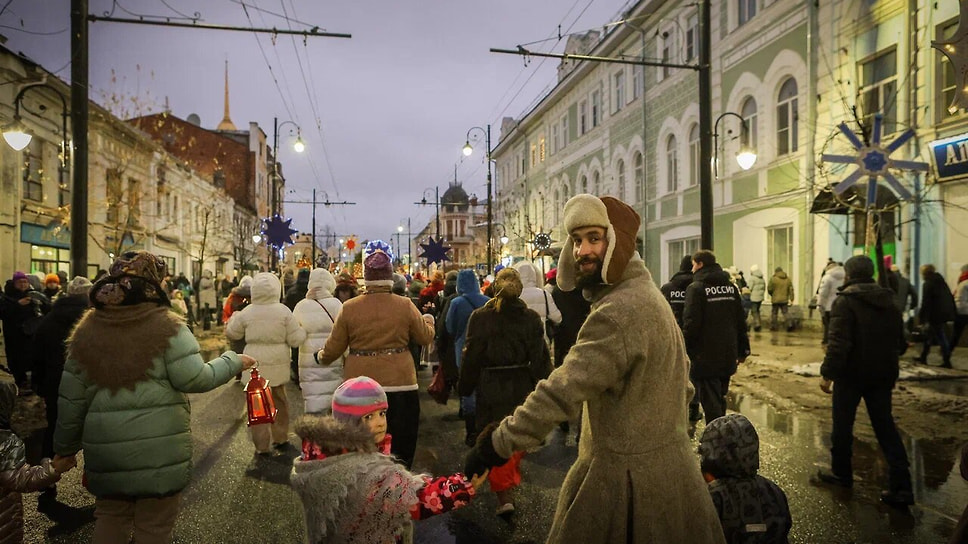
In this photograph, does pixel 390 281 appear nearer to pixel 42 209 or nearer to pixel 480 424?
pixel 480 424

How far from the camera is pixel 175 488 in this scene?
10.7 feet

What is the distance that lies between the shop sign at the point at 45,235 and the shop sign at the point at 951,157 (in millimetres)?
→ 24030

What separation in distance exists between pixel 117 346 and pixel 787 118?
752 inches

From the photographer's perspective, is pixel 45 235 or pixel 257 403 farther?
pixel 45 235

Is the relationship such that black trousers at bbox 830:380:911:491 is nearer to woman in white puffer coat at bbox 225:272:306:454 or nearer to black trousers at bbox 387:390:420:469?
black trousers at bbox 387:390:420:469

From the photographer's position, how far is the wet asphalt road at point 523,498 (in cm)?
447

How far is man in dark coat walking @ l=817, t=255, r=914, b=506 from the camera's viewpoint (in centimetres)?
488

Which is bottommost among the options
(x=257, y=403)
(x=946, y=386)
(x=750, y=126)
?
(x=946, y=386)

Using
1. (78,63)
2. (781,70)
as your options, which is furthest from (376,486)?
(781,70)

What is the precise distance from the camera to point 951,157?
1280 cm

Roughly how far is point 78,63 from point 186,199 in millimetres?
32695

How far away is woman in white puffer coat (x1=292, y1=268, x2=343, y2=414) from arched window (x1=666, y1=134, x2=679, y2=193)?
20657 millimetres

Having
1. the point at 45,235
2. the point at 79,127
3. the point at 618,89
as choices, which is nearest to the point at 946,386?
the point at 79,127

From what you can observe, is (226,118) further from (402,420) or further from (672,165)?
(402,420)
